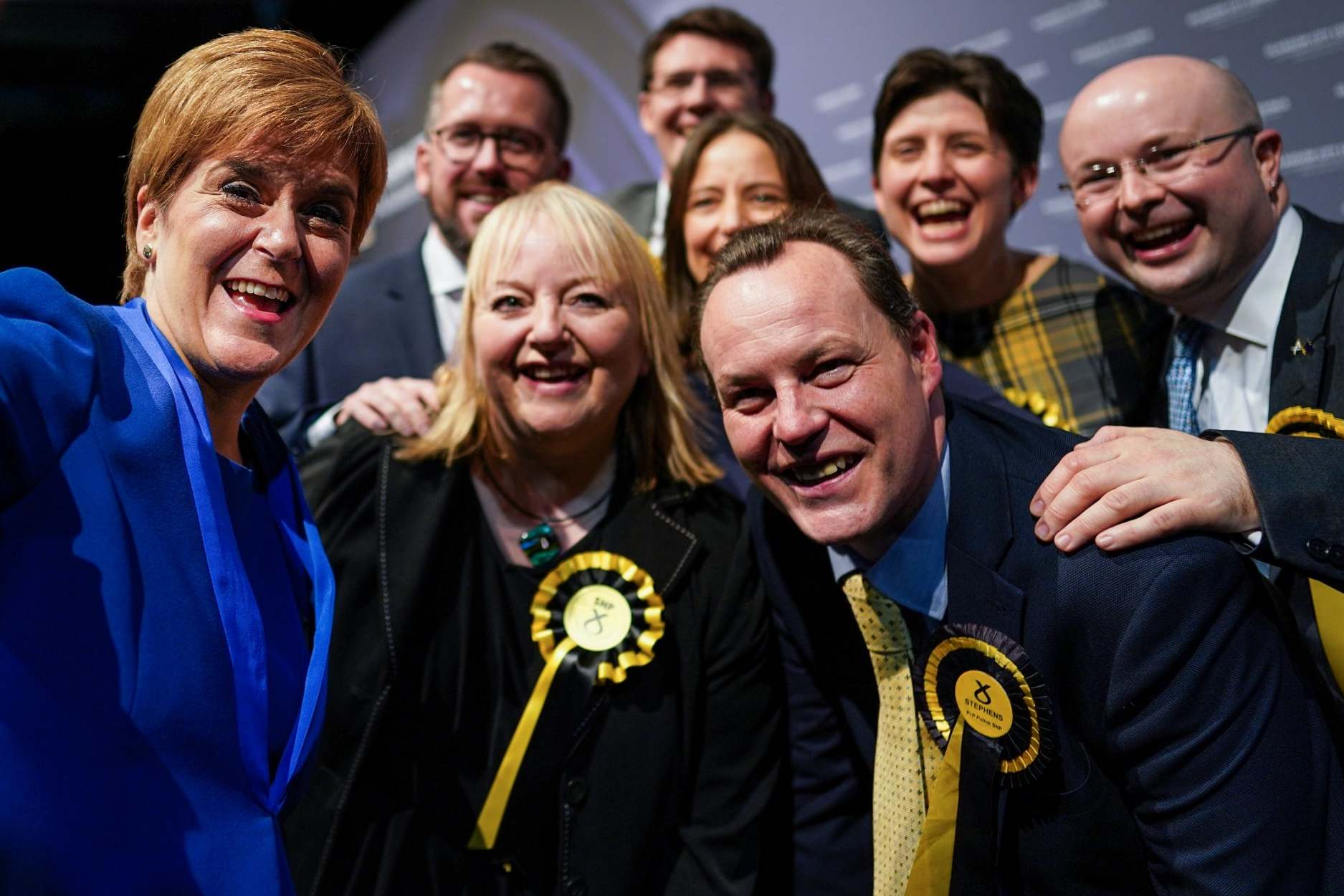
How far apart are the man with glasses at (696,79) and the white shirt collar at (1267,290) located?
5.17ft

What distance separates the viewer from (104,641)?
4.80 feet

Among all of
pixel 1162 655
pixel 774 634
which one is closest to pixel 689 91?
pixel 774 634

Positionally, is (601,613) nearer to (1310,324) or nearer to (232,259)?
(232,259)

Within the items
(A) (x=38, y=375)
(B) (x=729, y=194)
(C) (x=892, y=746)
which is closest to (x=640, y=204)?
(B) (x=729, y=194)

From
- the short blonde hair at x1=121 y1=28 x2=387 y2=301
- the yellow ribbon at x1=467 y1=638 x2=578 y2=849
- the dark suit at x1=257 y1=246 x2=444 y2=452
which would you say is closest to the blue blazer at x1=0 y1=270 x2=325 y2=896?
the short blonde hair at x1=121 y1=28 x2=387 y2=301

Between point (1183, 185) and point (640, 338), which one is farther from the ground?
point (1183, 185)

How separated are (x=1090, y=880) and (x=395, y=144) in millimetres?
5864

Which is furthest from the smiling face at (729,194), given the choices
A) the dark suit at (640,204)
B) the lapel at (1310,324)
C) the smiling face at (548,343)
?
the lapel at (1310,324)

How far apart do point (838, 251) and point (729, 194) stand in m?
1.01

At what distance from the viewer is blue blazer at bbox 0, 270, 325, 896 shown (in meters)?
1.40

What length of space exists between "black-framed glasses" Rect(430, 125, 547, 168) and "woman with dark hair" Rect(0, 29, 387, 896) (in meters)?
1.93

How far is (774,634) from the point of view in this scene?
8.36 ft

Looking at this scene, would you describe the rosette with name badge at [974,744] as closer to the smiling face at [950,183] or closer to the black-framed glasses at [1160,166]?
the black-framed glasses at [1160,166]

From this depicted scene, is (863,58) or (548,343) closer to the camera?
(548,343)
